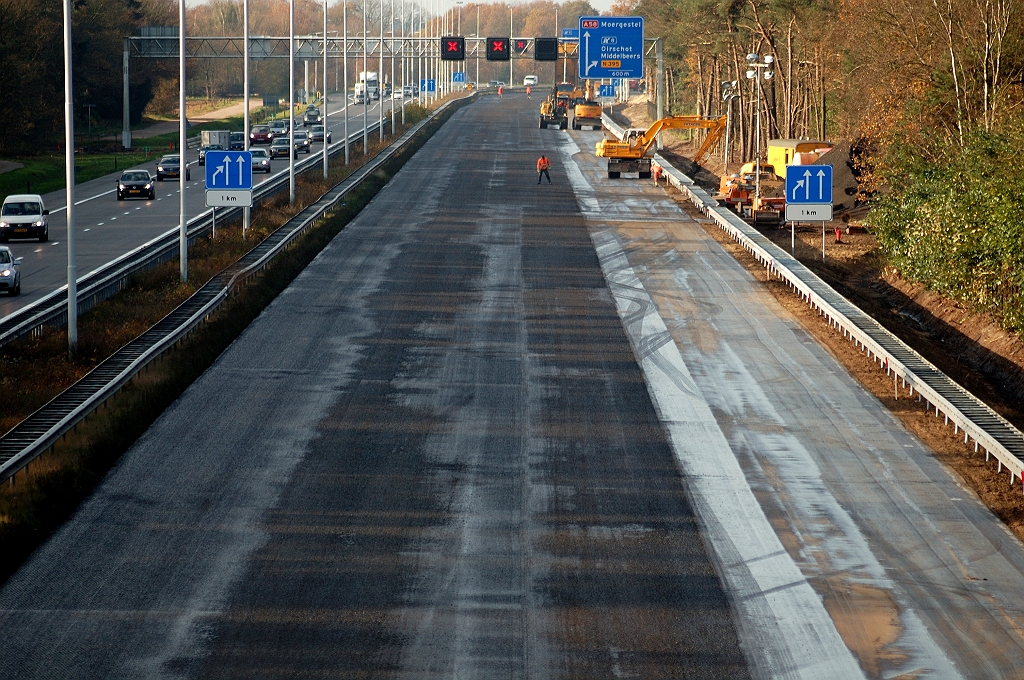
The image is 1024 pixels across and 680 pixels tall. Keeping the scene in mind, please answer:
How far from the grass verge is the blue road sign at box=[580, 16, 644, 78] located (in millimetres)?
35454

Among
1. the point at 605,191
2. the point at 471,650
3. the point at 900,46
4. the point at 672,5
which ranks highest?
the point at 672,5

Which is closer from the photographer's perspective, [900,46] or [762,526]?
[762,526]

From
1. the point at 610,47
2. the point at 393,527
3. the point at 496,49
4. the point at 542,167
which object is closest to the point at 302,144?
the point at 496,49

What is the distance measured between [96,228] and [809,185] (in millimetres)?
28067

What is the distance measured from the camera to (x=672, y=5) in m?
100

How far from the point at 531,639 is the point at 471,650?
67cm

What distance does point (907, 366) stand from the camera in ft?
76.9

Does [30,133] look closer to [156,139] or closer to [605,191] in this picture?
[156,139]

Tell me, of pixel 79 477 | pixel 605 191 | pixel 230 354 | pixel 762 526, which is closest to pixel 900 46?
pixel 605 191

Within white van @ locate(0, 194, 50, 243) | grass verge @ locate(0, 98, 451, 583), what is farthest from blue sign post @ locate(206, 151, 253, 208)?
white van @ locate(0, 194, 50, 243)

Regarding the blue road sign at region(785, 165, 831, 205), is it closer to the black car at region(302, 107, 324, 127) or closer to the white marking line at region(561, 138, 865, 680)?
the white marking line at region(561, 138, 865, 680)

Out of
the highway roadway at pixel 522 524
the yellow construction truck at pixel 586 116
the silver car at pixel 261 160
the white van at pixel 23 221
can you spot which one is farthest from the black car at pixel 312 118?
the highway roadway at pixel 522 524

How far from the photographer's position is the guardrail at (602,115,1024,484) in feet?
62.6

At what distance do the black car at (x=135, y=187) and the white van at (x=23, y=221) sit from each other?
14712 mm
